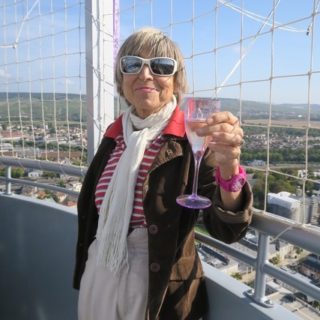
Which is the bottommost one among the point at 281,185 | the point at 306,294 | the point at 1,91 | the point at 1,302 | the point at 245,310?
the point at 1,302

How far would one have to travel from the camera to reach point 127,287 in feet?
4.85

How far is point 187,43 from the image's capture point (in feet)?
6.43

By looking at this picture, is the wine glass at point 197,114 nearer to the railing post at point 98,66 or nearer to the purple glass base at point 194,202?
the purple glass base at point 194,202

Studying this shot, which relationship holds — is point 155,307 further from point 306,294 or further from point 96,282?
point 306,294

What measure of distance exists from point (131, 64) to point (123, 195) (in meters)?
0.44

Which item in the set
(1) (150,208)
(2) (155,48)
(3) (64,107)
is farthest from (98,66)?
(1) (150,208)

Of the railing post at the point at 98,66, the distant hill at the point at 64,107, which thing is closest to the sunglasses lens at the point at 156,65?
the distant hill at the point at 64,107

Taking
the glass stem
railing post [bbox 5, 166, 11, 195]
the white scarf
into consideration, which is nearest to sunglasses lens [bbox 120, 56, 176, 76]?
the white scarf

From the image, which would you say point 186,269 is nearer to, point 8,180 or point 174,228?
point 174,228

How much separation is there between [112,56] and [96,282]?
1.42 meters

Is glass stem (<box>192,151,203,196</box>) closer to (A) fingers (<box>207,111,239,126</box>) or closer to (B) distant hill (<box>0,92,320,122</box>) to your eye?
(A) fingers (<box>207,111,239,126</box>)

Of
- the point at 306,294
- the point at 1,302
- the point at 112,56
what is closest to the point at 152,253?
the point at 306,294

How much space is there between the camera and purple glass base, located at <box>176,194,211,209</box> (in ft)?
4.09

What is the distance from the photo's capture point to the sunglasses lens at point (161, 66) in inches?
57.8
